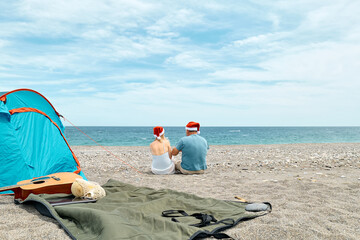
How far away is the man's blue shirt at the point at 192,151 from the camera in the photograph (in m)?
7.41

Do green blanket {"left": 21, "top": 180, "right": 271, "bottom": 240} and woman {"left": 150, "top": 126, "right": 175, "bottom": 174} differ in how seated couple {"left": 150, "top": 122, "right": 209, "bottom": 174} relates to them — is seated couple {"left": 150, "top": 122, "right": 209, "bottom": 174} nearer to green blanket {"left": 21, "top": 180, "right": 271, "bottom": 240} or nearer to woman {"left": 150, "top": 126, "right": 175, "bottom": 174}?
woman {"left": 150, "top": 126, "right": 175, "bottom": 174}

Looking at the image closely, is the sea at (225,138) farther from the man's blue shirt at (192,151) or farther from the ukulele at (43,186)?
the ukulele at (43,186)

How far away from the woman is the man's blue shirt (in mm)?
373

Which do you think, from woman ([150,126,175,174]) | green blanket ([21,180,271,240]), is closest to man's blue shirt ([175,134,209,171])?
woman ([150,126,175,174])

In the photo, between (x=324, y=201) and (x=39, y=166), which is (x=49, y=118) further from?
(x=324, y=201)

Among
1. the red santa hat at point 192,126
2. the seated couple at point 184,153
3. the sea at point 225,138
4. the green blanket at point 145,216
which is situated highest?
the red santa hat at point 192,126

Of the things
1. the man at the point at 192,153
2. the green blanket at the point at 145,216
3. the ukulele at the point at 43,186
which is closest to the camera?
the green blanket at the point at 145,216

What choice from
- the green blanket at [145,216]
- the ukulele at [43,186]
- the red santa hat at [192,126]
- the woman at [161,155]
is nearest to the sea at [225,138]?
the woman at [161,155]

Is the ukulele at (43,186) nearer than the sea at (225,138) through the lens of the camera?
Yes

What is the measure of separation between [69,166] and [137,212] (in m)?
3.23

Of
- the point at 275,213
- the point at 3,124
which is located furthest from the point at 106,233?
the point at 3,124

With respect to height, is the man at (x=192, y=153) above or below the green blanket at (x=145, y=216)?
above

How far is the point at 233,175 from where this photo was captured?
737 centimetres

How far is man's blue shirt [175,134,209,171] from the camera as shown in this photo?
24.3 ft
